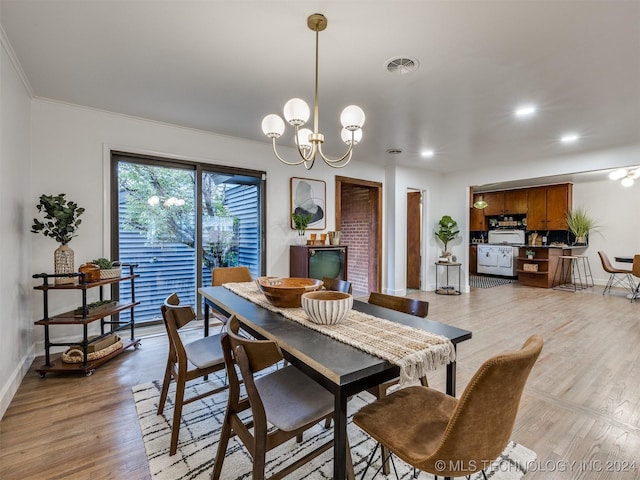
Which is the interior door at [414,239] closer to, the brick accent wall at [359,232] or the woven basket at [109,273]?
the brick accent wall at [359,232]

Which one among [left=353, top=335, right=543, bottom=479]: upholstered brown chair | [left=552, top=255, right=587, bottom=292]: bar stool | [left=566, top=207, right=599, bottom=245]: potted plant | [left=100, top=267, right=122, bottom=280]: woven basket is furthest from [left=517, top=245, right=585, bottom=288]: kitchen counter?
[left=100, top=267, right=122, bottom=280]: woven basket

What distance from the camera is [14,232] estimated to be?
91.7 inches

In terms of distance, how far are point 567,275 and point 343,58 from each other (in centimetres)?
786

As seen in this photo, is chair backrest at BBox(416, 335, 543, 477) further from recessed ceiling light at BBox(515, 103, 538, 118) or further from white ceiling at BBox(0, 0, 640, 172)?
recessed ceiling light at BBox(515, 103, 538, 118)

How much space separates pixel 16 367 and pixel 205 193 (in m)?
2.37

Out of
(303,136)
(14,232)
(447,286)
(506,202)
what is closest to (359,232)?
(447,286)

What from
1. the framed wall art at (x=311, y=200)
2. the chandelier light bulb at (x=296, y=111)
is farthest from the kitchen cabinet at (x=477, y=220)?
the chandelier light bulb at (x=296, y=111)

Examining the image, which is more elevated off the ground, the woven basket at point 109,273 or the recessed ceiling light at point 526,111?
the recessed ceiling light at point 526,111

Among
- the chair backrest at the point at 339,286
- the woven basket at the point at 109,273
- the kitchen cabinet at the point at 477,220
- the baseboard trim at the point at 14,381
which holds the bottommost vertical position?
the baseboard trim at the point at 14,381

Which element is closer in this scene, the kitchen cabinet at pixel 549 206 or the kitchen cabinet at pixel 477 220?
the kitchen cabinet at pixel 549 206

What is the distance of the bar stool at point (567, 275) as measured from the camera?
689 centimetres

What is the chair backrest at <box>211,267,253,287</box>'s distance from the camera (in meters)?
2.94

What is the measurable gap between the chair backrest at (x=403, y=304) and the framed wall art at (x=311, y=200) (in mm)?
2648

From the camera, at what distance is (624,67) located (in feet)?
7.64
